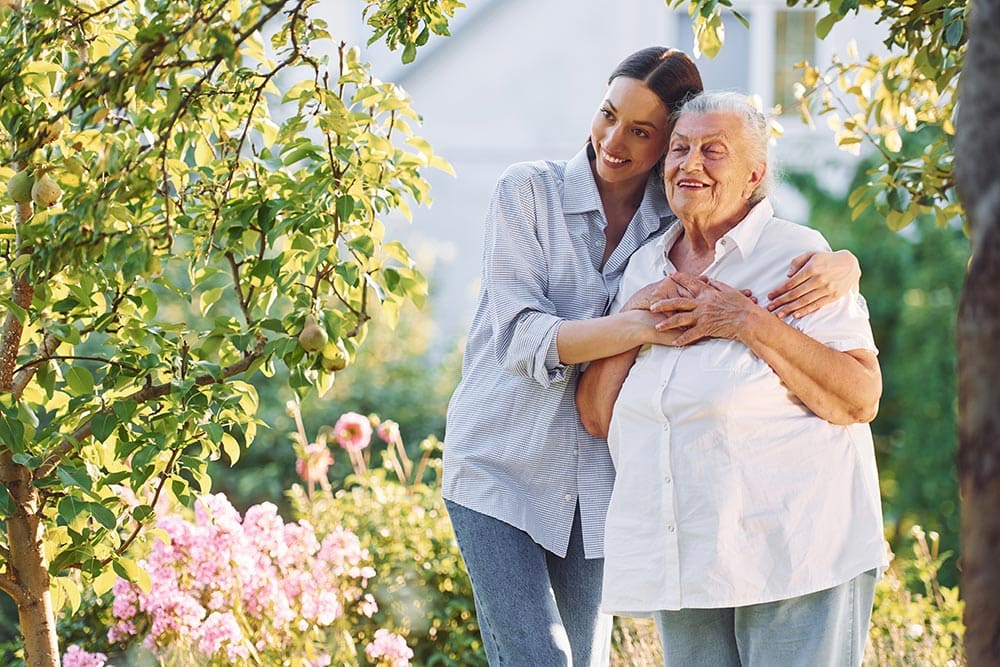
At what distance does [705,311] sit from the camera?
2242 mm

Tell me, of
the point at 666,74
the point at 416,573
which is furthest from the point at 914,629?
the point at 666,74

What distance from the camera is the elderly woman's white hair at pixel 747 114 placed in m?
2.37

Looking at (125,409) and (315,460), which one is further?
(315,460)

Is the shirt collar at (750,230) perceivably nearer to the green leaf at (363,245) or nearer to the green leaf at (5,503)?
the green leaf at (363,245)

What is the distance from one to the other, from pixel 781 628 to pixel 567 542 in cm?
44

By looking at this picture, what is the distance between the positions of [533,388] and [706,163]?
1.74 feet

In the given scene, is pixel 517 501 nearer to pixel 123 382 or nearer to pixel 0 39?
pixel 123 382

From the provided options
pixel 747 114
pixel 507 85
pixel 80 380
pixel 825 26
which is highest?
pixel 507 85

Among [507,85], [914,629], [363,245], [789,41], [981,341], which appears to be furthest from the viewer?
[507,85]

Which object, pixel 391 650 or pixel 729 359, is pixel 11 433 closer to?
pixel 729 359

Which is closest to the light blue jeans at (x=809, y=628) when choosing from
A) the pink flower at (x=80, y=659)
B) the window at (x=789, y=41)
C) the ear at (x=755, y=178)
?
the ear at (x=755, y=178)

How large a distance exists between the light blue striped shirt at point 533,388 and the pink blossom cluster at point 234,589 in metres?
1.28

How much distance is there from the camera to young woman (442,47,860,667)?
7.82 ft

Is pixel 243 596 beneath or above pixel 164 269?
beneath
